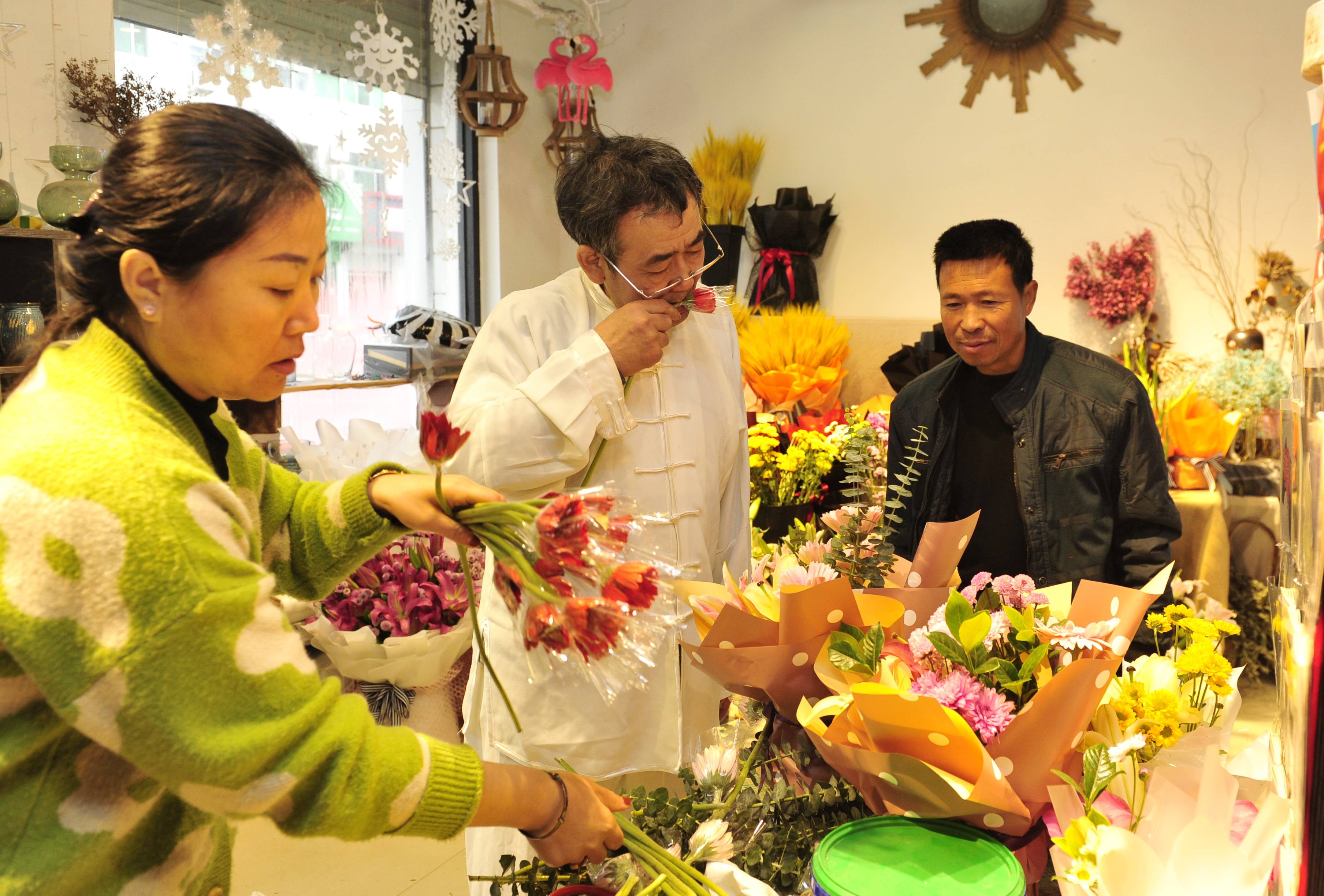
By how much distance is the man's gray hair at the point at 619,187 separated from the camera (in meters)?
1.62

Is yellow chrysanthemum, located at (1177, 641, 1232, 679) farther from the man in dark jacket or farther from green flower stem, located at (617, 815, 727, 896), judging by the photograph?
the man in dark jacket

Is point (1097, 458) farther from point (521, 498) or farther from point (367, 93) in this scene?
point (367, 93)

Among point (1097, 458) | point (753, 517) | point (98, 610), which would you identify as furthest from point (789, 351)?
point (98, 610)

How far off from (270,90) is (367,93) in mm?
538

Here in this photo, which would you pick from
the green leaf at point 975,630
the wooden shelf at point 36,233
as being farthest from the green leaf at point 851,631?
the wooden shelf at point 36,233

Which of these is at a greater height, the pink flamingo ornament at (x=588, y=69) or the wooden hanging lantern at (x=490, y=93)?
the pink flamingo ornament at (x=588, y=69)

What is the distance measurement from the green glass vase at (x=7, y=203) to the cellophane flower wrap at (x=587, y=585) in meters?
2.94

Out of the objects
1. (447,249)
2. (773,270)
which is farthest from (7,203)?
(773,270)

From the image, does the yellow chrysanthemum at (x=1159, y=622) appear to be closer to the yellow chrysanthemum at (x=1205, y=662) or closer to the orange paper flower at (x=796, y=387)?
the yellow chrysanthemum at (x=1205, y=662)

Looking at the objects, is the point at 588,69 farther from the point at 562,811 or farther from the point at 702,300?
the point at 562,811

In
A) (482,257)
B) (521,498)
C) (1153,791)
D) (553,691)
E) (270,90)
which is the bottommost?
(553,691)

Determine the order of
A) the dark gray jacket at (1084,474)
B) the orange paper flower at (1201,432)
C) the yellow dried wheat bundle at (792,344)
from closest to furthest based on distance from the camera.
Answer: the dark gray jacket at (1084,474)
the orange paper flower at (1201,432)
the yellow dried wheat bundle at (792,344)

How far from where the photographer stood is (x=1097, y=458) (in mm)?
2039

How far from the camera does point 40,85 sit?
3160 millimetres
